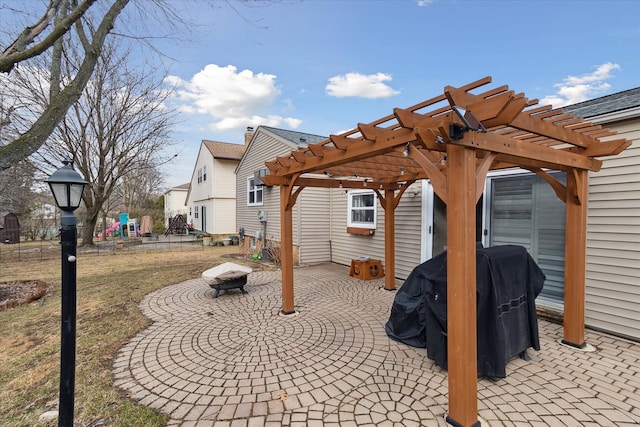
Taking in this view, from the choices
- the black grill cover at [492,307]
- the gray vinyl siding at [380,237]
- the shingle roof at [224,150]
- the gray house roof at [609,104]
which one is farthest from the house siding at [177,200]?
the gray house roof at [609,104]

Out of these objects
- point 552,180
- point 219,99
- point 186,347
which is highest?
point 219,99

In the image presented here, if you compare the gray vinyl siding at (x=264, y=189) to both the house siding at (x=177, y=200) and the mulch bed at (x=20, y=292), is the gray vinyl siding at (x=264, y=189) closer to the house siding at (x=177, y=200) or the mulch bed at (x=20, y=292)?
the mulch bed at (x=20, y=292)

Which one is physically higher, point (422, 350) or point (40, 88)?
point (40, 88)

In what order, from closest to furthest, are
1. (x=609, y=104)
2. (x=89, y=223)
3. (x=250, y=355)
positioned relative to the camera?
1. (x=250, y=355)
2. (x=609, y=104)
3. (x=89, y=223)

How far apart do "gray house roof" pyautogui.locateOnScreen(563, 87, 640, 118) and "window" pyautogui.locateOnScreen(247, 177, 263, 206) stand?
30.0 ft

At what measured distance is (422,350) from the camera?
3.50 m

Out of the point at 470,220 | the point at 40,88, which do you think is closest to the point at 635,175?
the point at 470,220

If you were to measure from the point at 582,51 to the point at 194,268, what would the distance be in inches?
477

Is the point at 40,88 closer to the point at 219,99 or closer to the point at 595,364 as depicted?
the point at 219,99

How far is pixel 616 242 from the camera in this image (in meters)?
3.77

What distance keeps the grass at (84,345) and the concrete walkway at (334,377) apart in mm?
196

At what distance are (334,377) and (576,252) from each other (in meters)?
3.22

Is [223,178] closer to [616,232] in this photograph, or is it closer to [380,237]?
[380,237]

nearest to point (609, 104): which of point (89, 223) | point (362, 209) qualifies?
point (362, 209)
